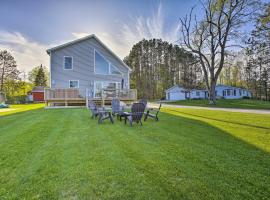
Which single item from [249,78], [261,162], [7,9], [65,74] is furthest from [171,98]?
[261,162]

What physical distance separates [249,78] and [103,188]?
4842cm

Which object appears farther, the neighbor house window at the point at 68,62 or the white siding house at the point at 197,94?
the white siding house at the point at 197,94

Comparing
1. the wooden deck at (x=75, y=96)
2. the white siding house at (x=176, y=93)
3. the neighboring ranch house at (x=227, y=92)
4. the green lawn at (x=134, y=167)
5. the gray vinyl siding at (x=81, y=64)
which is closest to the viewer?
the green lawn at (x=134, y=167)

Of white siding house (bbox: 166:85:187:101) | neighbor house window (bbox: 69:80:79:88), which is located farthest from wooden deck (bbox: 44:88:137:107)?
white siding house (bbox: 166:85:187:101)

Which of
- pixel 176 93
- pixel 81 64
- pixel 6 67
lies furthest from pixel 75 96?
pixel 176 93

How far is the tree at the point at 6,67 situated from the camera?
35250mm

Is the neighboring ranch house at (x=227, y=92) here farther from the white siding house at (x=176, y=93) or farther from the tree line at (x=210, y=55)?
the white siding house at (x=176, y=93)

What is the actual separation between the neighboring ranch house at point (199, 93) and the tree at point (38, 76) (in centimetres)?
3465

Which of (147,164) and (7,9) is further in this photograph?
(7,9)

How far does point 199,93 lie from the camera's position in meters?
43.3

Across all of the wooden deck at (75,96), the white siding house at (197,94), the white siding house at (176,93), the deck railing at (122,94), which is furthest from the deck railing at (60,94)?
the white siding house at (197,94)

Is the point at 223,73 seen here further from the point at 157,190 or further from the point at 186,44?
the point at 157,190

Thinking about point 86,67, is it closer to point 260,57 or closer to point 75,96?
point 75,96

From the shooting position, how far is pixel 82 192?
2.65 m
